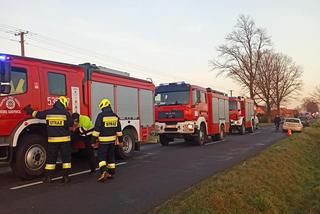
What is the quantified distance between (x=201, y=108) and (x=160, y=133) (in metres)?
2.54

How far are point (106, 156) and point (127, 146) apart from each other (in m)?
4.11

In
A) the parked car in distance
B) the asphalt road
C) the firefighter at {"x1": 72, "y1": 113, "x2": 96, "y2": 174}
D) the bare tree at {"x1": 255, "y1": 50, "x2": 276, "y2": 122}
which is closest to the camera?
the asphalt road

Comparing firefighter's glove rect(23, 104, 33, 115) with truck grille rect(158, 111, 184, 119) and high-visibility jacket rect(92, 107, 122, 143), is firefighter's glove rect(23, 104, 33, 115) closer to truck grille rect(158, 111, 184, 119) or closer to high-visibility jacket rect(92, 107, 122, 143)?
high-visibility jacket rect(92, 107, 122, 143)

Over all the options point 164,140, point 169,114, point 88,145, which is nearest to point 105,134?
point 88,145

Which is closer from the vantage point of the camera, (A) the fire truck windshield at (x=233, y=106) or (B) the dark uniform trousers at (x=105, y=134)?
(B) the dark uniform trousers at (x=105, y=134)

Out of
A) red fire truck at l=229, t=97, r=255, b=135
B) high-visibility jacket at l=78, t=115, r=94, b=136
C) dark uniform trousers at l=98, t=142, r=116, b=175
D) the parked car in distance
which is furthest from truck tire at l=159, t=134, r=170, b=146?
the parked car in distance

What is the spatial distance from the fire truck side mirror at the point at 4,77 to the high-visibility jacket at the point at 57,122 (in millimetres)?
791

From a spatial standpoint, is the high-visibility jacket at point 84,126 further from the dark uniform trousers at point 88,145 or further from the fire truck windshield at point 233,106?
the fire truck windshield at point 233,106

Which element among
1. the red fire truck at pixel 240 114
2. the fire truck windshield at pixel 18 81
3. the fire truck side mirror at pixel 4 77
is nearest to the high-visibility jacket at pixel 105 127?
the fire truck windshield at pixel 18 81

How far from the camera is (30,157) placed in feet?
30.3

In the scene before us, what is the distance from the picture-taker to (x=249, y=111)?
3559 cm

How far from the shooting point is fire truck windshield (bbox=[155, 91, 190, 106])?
765 inches

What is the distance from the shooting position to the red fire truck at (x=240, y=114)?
31.4 meters

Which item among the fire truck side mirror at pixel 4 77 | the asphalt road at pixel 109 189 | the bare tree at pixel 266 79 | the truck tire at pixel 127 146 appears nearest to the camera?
the asphalt road at pixel 109 189
